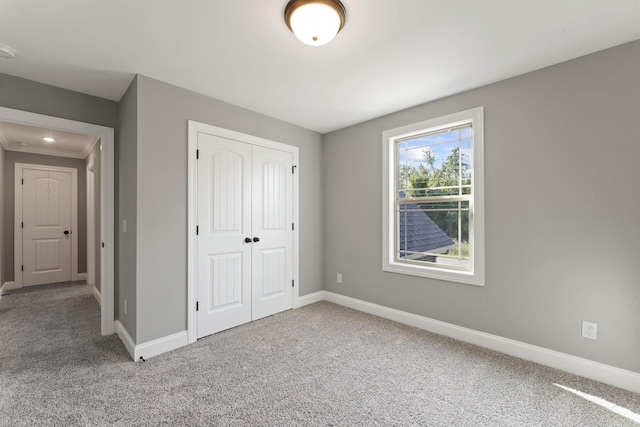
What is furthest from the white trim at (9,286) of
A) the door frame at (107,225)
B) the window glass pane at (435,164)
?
the window glass pane at (435,164)

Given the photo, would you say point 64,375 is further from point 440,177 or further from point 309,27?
point 440,177

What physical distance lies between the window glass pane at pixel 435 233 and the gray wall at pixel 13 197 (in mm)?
5879

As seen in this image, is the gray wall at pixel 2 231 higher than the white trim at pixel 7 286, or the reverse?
the gray wall at pixel 2 231

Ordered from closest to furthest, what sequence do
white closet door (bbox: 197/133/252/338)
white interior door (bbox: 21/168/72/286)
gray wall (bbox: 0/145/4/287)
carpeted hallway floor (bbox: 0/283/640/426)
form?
carpeted hallway floor (bbox: 0/283/640/426)
white closet door (bbox: 197/133/252/338)
gray wall (bbox: 0/145/4/287)
white interior door (bbox: 21/168/72/286)

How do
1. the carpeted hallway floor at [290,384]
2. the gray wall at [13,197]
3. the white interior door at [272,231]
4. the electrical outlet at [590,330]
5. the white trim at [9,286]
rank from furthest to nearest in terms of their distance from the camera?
the gray wall at [13,197] < the white trim at [9,286] < the white interior door at [272,231] < the electrical outlet at [590,330] < the carpeted hallway floor at [290,384]

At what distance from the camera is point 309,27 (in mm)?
1705

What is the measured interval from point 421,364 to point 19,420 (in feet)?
8.88

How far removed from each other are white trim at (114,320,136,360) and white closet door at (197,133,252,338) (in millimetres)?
552

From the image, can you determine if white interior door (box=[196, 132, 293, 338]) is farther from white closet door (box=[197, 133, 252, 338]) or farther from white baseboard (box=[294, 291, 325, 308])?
white baseboard (box=[294, 291, 325, 308])

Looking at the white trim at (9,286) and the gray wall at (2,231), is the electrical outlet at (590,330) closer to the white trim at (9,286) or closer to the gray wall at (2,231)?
the gray wall at (2,231)

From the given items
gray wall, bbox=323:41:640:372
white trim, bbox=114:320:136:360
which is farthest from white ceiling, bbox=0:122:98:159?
gray wall, bbox=323:41:640:372

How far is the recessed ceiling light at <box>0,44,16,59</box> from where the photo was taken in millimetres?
2042

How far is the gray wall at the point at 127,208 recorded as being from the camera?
2.50m

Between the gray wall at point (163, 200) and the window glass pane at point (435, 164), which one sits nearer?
the gray wall at point (163, 200)
